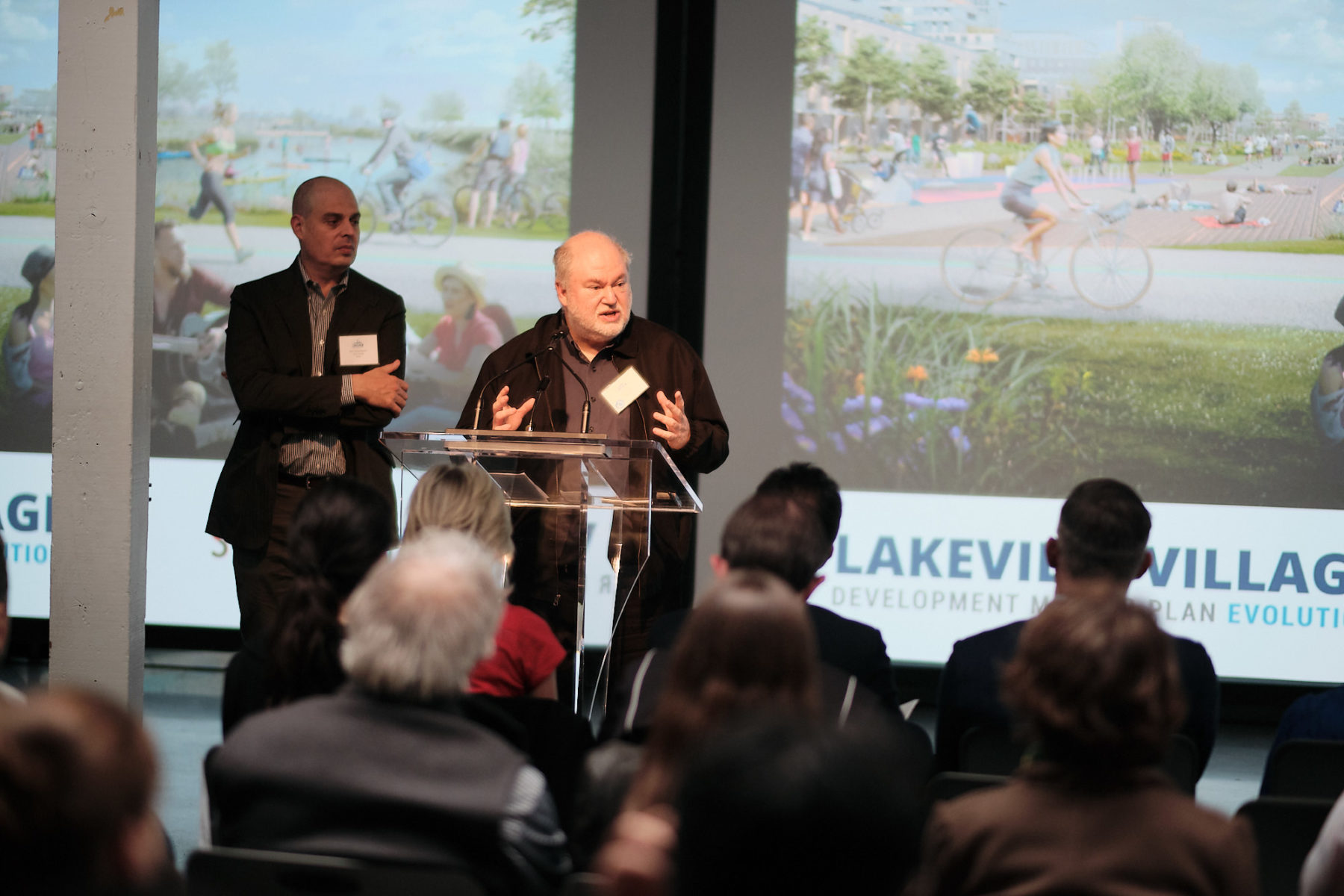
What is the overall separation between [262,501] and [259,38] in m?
2.91

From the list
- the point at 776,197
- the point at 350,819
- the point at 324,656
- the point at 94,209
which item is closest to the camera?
the point at 350,819

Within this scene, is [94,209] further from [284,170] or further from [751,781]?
[751,781]

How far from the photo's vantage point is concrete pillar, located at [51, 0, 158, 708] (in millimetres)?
3562

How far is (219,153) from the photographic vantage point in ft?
Result: 19.0

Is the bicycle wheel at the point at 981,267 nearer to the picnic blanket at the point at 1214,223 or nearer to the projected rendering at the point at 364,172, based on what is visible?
the picnic blanket at the point at 1214,223

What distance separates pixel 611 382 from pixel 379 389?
27.0 inches

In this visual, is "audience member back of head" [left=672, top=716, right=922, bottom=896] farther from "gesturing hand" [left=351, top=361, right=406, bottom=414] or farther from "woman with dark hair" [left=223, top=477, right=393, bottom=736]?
"gesturing hand" [left=351, top=361, right=406, bottom=414]

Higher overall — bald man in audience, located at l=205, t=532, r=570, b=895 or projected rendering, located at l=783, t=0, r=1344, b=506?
projected rendering, located at l=783, t=0, r=1344, b=506

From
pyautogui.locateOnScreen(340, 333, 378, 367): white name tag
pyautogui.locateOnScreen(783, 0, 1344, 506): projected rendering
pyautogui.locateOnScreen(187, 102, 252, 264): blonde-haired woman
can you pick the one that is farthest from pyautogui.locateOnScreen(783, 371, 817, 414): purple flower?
pyautogui.locateOnScreen(187, 102, 252, 264): blonde-haired woman

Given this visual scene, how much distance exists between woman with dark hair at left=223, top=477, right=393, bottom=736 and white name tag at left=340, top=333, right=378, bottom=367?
1459 millimetres

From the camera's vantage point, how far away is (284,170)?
5.80 meters

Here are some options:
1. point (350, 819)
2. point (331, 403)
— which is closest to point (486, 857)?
point (350, 819)

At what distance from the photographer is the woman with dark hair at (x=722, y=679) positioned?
1.57 m

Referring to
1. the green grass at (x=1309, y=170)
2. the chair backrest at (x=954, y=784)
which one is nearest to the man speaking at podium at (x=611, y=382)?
the chair backrest at (x=954, y=784)
